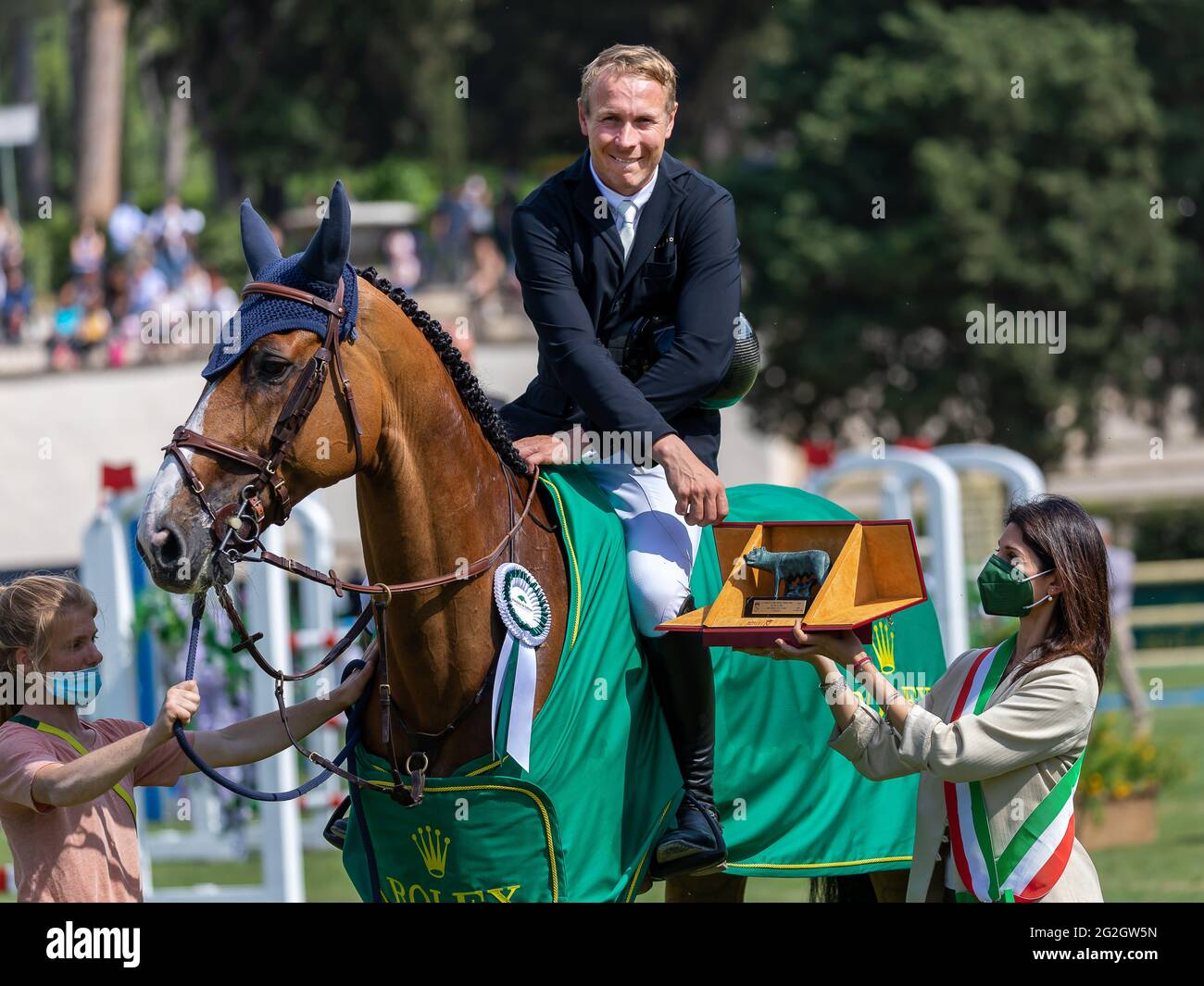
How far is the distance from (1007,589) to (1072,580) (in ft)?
0.47

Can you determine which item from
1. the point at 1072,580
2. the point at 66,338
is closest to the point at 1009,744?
the point at 1072,580

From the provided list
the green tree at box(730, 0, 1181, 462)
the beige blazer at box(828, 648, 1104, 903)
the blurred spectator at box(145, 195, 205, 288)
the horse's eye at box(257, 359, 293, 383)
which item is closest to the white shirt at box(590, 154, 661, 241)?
the horse's eye at box(257, 359, 293, 383)

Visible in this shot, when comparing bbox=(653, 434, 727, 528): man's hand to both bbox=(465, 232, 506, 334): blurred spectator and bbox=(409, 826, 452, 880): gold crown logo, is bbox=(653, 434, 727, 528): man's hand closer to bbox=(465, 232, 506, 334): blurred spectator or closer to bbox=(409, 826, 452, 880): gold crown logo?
bbox=(409, 826, 452, 880): gold crown logo

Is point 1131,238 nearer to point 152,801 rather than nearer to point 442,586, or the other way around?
point 152,801

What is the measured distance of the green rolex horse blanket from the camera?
4.11 meters

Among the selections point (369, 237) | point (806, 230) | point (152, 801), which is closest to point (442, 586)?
point (152, 801)

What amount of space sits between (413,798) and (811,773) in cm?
135

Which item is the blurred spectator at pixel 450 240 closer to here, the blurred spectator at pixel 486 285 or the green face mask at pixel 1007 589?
the blurred spectator at pixel 486 285

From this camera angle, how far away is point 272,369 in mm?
3885

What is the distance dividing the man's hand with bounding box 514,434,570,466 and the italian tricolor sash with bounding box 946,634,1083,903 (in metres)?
1.20

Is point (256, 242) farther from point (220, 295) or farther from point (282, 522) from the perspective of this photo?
point (220, 295)

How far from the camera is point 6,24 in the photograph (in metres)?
35.9

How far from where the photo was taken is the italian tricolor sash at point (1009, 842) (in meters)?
3.91
